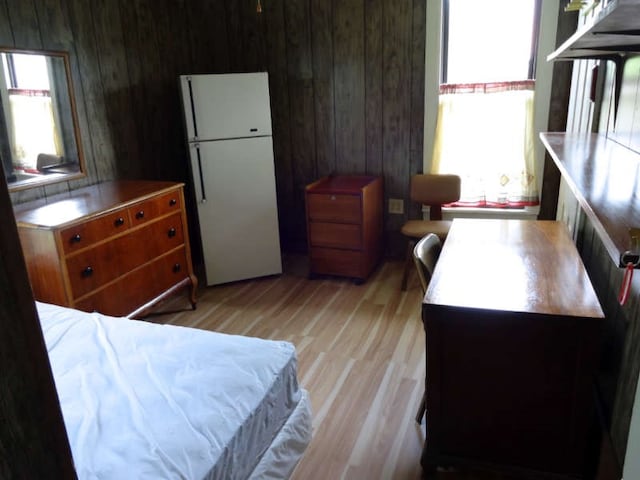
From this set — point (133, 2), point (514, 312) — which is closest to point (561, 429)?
point (514, 312)

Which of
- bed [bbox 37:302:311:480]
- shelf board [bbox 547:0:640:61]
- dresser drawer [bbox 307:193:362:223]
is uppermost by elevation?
shelf board [bbox 547:0:640:61]

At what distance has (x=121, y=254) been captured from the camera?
2.73 metres

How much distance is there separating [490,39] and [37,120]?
2.98 metres

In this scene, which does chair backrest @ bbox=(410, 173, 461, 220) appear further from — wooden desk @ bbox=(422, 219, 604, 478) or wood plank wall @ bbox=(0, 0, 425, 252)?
wooden desk @ bbox=(422, 219, 604, 478)

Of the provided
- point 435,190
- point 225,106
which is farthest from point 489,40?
point 225,106

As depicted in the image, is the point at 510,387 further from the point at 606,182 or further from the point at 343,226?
the point at 343,226

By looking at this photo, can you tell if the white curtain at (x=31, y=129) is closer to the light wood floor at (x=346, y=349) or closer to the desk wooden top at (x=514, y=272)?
the light wood floor at (x=346, y=349)

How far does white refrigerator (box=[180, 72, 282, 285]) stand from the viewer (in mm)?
3369

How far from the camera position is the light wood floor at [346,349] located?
79.0 inches

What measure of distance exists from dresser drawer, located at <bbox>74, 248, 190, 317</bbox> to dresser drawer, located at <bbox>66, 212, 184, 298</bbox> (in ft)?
0.15

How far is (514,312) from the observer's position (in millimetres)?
1603

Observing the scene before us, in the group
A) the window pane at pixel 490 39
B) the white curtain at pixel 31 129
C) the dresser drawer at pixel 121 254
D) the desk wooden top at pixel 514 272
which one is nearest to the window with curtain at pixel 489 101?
the window pane at pixel 490 39

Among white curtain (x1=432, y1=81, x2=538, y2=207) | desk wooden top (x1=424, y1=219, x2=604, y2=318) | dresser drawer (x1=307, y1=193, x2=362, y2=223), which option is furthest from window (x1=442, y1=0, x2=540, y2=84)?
desk wooden top (x1=424, y1=219, x2=604, y2=318)

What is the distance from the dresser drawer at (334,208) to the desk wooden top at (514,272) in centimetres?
109
